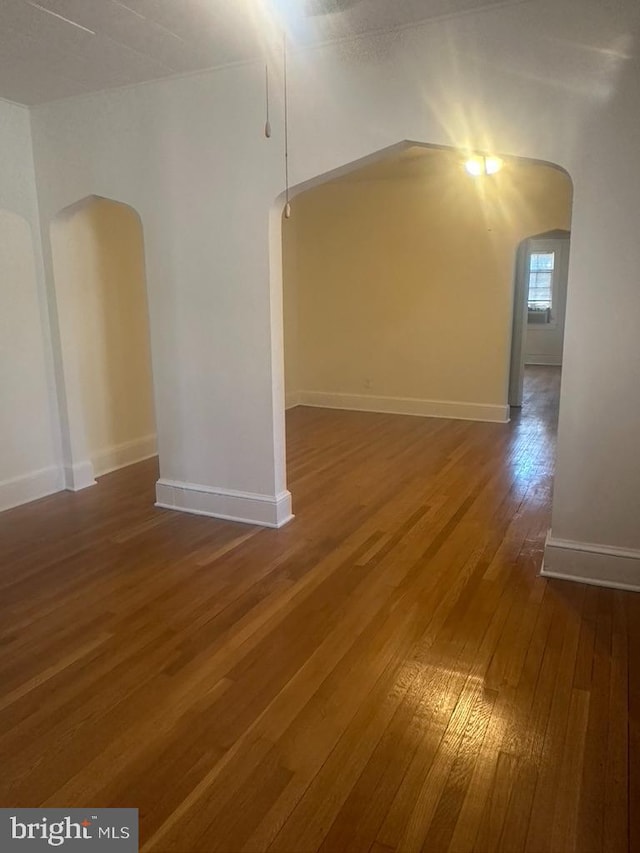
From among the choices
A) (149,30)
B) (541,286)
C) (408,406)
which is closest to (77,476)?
(149,30)

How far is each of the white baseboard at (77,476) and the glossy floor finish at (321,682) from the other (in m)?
0.60

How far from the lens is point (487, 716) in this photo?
2117 millimetres

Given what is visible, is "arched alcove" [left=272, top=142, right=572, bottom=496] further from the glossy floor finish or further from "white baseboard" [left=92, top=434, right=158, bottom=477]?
the glossy floor finish

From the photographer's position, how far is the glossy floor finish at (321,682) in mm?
1737

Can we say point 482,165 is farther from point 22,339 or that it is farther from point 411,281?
point 22,339

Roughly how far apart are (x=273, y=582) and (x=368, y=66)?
2707mm

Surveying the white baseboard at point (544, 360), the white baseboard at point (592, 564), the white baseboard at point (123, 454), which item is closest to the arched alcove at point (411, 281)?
the white baseboard at point (123, 454)

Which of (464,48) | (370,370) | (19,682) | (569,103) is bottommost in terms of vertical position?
(19,682)

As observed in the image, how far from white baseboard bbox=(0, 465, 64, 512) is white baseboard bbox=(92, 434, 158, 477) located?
41 cm

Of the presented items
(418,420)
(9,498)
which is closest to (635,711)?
(9,498)

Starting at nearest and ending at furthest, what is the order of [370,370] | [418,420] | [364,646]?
[364,646], [418,420], [370,370]

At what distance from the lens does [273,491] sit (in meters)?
3.82

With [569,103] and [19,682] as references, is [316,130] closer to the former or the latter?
[569,103]

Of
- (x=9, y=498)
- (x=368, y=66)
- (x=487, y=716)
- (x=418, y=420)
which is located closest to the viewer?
(x=487, y=716)
